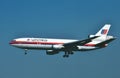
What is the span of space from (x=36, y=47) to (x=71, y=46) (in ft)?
36.6

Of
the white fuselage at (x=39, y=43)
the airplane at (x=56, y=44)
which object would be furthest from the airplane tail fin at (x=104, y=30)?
the white fuselage at (x=39, y=43)

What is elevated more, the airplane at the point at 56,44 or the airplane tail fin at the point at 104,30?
the airplane tail fin at the point at 104,30

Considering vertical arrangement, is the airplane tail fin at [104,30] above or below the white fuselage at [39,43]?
above

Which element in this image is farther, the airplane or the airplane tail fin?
the airplane tail fin

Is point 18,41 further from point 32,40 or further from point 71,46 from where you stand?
point 71,46

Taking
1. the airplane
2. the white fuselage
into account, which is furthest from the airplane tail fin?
the white fuselage

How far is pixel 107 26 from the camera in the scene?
127625mm

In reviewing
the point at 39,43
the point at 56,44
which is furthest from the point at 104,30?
the point at 39,43

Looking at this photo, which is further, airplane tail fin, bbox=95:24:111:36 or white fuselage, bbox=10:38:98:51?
airplane tail fin, bbox=95:24:111:36

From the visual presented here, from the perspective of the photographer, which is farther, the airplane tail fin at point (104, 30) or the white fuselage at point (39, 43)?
the airplane tail fin at point (104, 30)

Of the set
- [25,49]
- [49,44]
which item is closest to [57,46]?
[49,44]

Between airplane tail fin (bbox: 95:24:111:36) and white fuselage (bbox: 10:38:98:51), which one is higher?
airplane tail fin (bbox: 95:24:111:36)

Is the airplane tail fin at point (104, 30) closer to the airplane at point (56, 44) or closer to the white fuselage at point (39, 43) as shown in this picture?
the airplane at point (56, 44)

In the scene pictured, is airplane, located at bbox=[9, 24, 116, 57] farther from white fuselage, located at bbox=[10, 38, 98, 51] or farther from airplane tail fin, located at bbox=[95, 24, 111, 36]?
airplane tail fin, located at bbox=[95, 24, 111, 36]
